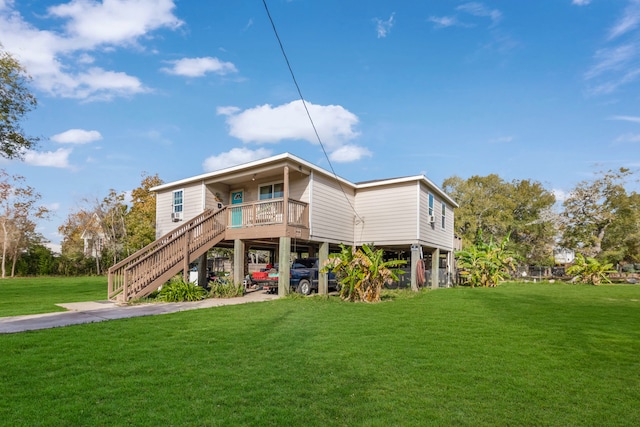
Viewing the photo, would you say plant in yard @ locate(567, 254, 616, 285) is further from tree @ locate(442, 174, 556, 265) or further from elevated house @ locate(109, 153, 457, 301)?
tree @ locate(442, 174, 556, 265)

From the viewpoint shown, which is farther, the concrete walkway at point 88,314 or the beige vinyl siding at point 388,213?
the beige vinyl siding at point 388,213

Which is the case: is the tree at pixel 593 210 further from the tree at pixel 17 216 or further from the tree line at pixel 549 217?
the tree at pixel 17 216

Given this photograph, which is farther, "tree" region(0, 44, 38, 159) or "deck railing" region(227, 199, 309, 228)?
"tree" region(0, 44, 38, 159)

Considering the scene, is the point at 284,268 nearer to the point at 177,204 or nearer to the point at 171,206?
the point at 177,204

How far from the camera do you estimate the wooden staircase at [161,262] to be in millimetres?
12066

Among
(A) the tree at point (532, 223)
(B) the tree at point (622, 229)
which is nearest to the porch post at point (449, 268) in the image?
(B) the tree at point (622, 229)

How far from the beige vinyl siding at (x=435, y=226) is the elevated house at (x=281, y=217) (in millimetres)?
50

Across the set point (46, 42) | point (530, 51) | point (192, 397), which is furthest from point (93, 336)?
point (530, 51)

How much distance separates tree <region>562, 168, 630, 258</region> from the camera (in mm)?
30403

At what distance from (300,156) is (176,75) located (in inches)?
203

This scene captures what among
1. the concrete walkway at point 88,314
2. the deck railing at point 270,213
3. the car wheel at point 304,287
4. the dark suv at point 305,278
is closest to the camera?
the concrete walkway at point 88,314

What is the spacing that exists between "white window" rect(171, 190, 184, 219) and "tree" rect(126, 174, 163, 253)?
11654mm

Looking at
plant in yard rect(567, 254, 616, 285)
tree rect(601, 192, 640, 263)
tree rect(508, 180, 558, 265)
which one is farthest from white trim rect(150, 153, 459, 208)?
tree rect(508, 180, 558, 265)

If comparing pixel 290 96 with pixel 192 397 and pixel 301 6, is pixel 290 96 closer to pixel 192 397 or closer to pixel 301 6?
pixel 301 6
